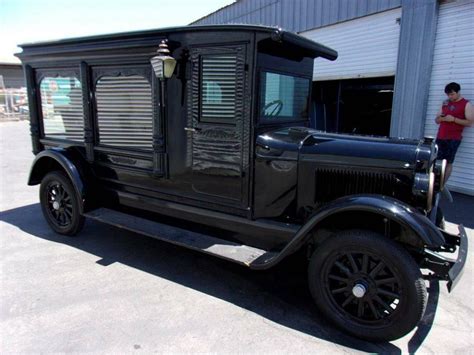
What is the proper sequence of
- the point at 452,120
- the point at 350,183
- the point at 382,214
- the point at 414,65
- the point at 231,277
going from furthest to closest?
the point at 414,65, the point at 452,120, the point at 231,277, the point at 350,183, the point at 382,214

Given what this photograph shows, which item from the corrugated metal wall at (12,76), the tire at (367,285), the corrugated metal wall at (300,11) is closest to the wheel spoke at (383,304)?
the tire at (367,285)

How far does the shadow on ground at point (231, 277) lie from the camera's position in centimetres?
273

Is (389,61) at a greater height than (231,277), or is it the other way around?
(389,61)

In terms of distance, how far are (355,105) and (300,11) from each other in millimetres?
2585

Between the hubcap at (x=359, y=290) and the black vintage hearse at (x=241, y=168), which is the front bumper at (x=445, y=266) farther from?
the hubcap at (x=359, y=290)

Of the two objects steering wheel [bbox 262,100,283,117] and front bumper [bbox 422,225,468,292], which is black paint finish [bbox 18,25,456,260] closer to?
steering wheel [bbox 262,100,283,117]

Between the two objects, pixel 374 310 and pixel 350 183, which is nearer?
pixel 374 310

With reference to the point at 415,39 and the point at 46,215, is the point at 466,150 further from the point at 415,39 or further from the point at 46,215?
the point at 46,215

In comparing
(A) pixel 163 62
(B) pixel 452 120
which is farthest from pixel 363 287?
(B) pixel 452 120

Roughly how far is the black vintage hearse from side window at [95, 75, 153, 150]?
2cm

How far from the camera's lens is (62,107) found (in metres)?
4.39

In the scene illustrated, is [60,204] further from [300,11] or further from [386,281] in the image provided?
[300,11]

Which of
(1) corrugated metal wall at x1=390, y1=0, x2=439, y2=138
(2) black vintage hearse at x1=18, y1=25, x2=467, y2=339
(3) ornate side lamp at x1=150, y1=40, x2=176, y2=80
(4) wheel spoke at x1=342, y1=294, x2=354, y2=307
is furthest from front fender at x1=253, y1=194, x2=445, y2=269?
(1) corrugated metal wall at x1=390, y1=0, x2=439, y2=138

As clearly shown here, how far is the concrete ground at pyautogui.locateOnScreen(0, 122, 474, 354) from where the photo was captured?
8.28 feet
